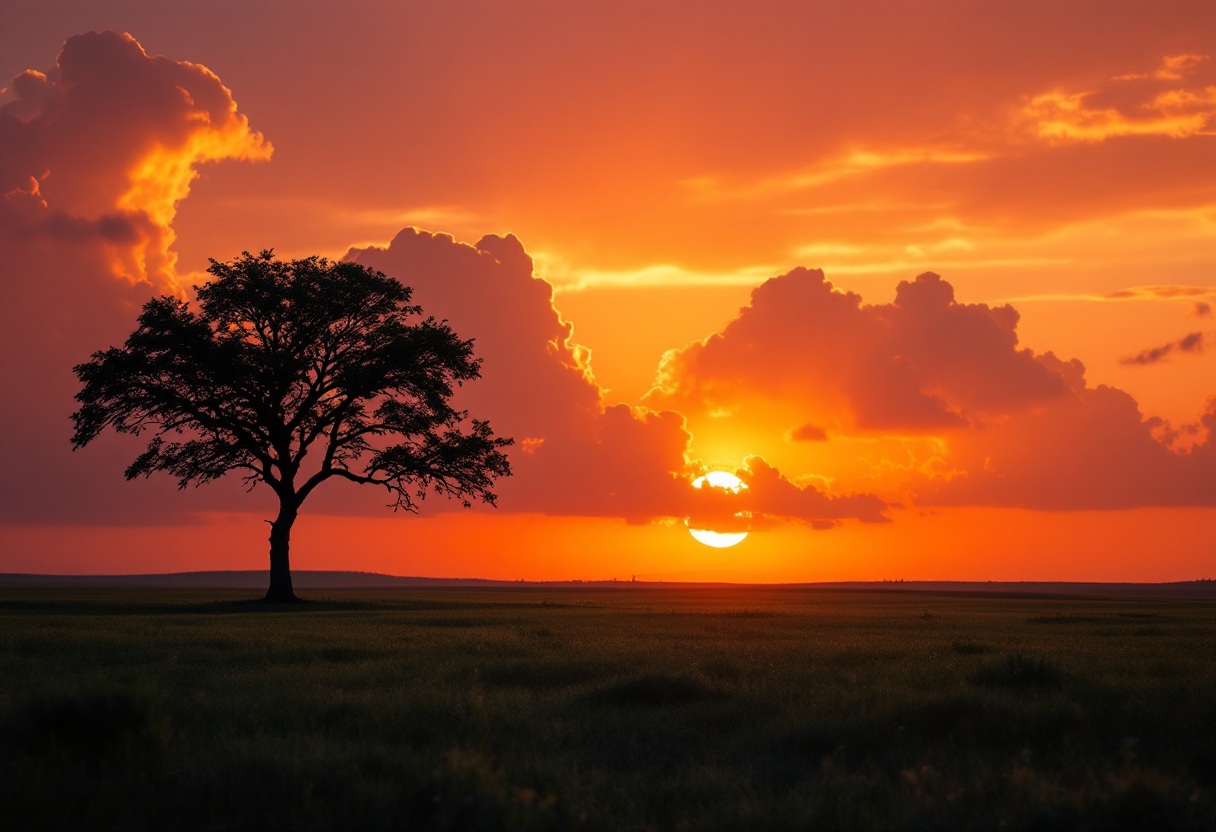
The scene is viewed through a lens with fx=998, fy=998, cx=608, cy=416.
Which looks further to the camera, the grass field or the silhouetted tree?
the silhouetted tree

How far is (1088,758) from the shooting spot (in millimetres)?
10734

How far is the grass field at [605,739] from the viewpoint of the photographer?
29.2 feet

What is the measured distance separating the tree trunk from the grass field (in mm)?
26382

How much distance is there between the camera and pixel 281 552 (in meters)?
48.3

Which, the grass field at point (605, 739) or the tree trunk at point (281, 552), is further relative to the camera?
the tree trunk at point (281, 552)

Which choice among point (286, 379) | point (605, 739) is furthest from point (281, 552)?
point (605, 739)

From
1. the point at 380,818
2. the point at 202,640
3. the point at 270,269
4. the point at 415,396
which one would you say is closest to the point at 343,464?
the point at 415,396

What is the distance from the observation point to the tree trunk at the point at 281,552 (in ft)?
158

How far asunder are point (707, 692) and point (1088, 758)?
5.60 m

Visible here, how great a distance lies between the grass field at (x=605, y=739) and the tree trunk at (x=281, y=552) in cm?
2638

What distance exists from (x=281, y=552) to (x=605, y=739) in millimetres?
39083

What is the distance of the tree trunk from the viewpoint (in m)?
48.2

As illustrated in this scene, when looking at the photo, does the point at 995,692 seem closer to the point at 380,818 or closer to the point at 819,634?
the point at 380,818

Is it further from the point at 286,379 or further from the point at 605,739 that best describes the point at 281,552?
the point at 605,739
